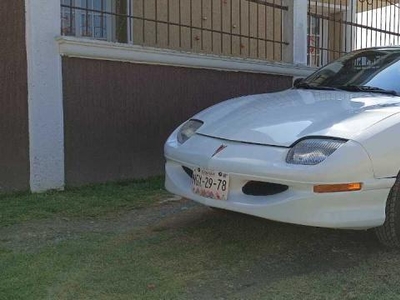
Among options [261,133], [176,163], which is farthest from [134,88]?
[261,133]

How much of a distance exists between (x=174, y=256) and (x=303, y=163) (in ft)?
3.60

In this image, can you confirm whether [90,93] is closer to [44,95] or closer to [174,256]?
[44,95]

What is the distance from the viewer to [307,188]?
12.1 ft

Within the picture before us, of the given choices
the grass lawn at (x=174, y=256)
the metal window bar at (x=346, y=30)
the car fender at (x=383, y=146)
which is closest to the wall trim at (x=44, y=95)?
the grass lawn at (x=174, y=256)

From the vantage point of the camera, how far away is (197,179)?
4160 mm

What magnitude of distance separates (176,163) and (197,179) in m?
0.33

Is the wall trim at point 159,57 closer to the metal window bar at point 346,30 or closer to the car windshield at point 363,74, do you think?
the car windshield at point 363,74

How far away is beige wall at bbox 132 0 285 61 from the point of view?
9.32 metres

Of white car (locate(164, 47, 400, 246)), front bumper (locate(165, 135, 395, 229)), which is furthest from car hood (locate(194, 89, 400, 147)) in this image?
front bumper (locate(165, 135, 395, 229))

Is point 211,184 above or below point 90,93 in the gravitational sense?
below

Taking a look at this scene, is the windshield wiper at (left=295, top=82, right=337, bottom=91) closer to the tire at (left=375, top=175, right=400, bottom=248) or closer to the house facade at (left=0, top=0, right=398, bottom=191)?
the tire at (left=375, top=175, right=400, bottom=248)

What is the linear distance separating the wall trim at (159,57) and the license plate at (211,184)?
230cm

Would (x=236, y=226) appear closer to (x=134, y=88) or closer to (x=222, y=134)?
(x=222, y=134)

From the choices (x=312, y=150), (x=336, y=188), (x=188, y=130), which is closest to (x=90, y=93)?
(x=188, y=130)
